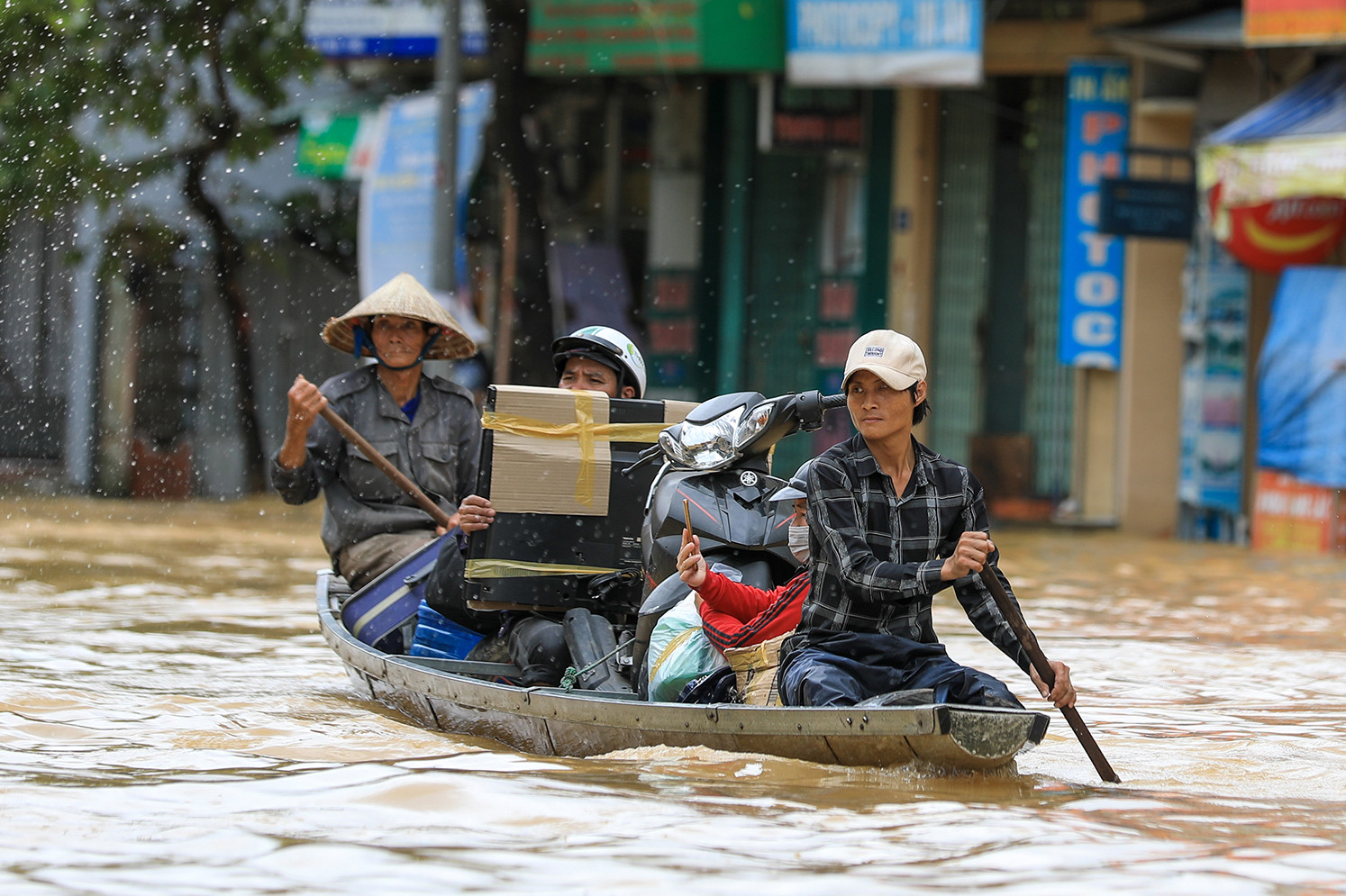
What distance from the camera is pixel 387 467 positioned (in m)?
7.11

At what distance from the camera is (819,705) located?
5.00 metres

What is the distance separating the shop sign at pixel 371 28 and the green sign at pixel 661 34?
2019 millimetres

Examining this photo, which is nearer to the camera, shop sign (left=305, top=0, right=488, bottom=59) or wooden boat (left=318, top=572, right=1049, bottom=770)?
wooden boat (left=318, top=572, right=1049, bottom=770)

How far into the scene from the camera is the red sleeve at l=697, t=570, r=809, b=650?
5453 millimetres

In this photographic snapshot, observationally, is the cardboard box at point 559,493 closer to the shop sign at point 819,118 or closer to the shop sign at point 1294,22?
the shop sign at point 1294,22

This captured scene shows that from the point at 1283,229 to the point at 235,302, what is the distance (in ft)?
37.2

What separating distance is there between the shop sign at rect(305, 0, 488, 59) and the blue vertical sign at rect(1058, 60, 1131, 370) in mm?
6481

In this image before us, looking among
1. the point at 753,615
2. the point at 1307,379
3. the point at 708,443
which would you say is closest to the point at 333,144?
the point at 1307,379

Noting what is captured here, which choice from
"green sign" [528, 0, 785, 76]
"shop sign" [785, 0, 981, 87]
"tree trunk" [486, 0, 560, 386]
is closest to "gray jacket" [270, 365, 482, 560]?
"tree trunk" [486, 0, 560, 386]

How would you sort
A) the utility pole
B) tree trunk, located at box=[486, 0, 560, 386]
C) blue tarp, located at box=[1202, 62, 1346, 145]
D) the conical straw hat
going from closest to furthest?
the conical straw hat < blue tarp, located at box=[1202, 62, 1346, 145] < the utility pole < tree trunk, located at box=[486, 0, 560, 386]

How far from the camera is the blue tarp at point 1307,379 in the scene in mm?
14523

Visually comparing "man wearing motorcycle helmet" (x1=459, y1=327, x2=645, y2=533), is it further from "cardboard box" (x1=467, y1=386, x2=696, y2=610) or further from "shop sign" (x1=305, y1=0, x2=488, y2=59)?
"shop sign" (x1=305, y1=0, x2=488, y2=59)

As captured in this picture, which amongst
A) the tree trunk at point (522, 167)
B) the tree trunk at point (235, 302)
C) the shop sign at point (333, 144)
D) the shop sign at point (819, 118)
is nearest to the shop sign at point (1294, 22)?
the shop sign at point (819, 118)

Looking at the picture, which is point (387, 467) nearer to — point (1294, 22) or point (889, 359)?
point (889, 359)
